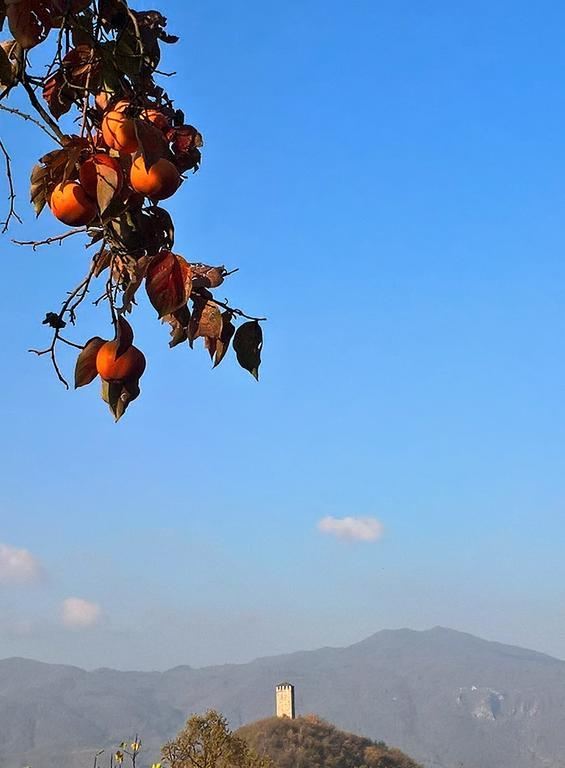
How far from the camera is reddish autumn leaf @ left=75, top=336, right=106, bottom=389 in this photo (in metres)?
1.52

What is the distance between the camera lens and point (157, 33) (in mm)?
1748

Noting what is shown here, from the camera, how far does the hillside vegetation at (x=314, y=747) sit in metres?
73.8

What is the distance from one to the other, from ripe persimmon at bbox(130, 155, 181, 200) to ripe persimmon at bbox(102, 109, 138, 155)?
0.17ft

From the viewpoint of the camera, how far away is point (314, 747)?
76.9 metres

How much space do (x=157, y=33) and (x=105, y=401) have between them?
0.70 metres

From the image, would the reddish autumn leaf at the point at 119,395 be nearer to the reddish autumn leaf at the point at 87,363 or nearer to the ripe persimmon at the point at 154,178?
the reddish autumn leaf at the point at 87,363

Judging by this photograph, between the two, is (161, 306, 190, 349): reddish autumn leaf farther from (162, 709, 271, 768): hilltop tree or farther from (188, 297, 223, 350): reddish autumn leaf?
(162, 709, 271, 768): hilltop tree

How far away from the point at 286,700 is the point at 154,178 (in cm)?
9974

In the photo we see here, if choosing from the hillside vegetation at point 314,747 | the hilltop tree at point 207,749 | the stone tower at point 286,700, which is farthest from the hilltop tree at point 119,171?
the stone tower at point 286,700

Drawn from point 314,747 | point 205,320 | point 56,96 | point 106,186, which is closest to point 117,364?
point 205,320

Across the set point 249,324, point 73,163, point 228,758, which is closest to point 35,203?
point 73,163

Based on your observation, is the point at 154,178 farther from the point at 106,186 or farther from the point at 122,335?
the point at 122,335

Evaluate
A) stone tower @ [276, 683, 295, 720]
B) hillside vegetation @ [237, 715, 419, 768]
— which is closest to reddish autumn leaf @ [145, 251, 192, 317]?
hillside vegetation @ [237, 715, 419, 768]

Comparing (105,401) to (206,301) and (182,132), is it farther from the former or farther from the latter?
(182,132)
